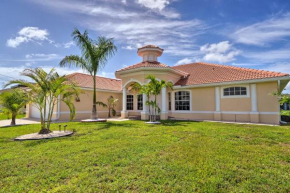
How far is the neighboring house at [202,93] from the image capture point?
13852 mm

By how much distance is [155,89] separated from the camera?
13867mm

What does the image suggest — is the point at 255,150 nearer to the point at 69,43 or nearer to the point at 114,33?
the point at 114,33

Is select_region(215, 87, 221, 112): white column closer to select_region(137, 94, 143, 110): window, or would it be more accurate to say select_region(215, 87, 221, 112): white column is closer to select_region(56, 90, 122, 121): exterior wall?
select_region(137, 94, 143, 110): window

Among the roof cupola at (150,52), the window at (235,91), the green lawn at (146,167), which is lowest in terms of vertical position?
the green lawn at (146,167)

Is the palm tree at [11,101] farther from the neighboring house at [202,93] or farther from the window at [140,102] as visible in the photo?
the window at [140,102]

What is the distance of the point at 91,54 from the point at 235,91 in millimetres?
13788

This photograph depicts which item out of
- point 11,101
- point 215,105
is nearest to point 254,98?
point 215,105

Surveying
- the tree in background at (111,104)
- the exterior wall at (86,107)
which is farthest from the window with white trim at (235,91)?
the exterior wall at (86,107)

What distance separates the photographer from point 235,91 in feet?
49.8

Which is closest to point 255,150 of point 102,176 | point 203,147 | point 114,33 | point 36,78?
point 203,147

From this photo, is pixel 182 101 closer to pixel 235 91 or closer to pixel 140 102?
pixel 235 91

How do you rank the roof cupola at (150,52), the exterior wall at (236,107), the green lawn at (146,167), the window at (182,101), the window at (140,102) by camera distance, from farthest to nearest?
the window at (140,102) → the roof cupola at (150,52) → the window at (182,101) → the exterior wall at (236,107) → the green lawn at (146,167)

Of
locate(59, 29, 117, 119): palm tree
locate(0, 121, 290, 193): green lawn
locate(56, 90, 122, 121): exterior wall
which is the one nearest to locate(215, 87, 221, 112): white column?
locate(0, 121, 290, 193): green lawn

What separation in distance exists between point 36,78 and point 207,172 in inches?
367
